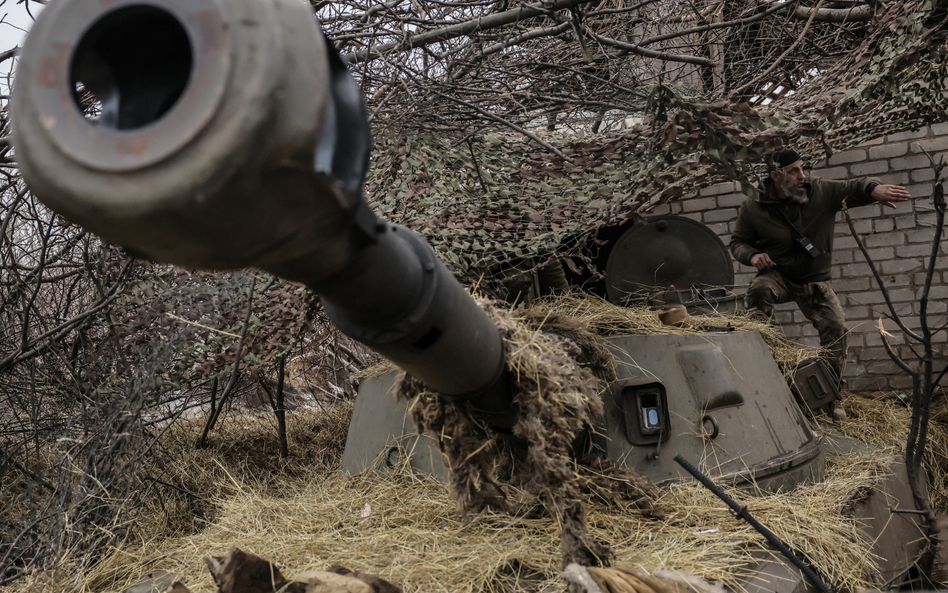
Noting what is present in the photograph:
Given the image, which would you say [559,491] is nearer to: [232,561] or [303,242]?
[232,561]

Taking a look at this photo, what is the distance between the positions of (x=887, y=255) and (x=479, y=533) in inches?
256

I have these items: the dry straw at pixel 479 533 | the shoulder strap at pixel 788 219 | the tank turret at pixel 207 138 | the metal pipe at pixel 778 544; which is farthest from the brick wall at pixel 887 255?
the tank turret at pixel 207 138

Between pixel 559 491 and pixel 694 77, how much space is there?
6.83 meters

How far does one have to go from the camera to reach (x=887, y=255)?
24.8 ft

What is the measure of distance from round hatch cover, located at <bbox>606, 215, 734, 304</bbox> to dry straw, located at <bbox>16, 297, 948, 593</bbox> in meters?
0.87

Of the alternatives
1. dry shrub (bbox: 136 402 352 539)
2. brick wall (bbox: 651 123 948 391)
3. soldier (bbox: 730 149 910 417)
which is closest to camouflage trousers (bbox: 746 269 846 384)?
soldier (bbox: 730 149 910 417)

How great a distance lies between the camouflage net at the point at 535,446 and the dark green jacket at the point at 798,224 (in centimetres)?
289

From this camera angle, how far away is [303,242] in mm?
1104

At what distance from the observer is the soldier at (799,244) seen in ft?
16.8

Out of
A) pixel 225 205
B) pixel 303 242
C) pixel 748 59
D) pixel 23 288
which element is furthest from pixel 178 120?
pixel 748 59

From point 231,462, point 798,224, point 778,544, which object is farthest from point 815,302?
point 231,462

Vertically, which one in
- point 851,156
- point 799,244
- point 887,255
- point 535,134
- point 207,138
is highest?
point 535,134

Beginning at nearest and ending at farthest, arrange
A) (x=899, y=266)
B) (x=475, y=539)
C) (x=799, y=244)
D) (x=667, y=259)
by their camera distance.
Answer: (x=475, y=539), (x=667, y=259), (x=799, y=244), (x=899, y=266)

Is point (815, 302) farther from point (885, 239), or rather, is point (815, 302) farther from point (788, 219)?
point (885, 239)
